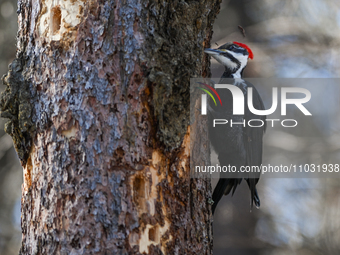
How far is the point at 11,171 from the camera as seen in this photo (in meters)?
4.47

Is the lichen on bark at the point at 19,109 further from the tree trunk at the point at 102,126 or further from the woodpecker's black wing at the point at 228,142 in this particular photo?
the woodpecker's black wing at the point at 228,142

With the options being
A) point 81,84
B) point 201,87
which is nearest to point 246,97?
point 201,87

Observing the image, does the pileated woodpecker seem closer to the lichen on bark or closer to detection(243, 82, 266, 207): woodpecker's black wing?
detection(243, 82, 266, 207): woodpecker's black wing

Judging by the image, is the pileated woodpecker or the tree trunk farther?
the pileated woodpecker

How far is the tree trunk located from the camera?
49.6 inches

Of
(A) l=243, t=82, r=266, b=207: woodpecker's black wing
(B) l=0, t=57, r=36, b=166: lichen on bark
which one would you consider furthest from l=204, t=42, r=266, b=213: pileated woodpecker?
(B) l=0, t=57, r=36, b=166: lichen on bark

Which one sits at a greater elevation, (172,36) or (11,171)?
(172,36)

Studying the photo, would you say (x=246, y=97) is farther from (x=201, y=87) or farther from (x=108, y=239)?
(x=108, y=239)

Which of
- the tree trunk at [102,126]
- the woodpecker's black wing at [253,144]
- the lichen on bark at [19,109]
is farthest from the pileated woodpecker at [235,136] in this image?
the lichen on bark at [19,109]

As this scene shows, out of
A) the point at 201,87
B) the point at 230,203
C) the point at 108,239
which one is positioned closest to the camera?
the point at 108,239

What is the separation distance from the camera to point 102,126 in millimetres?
1283

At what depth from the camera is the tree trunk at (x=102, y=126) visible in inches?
49.6

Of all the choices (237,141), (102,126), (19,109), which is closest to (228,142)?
(237,141)

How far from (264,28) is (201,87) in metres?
3.48
